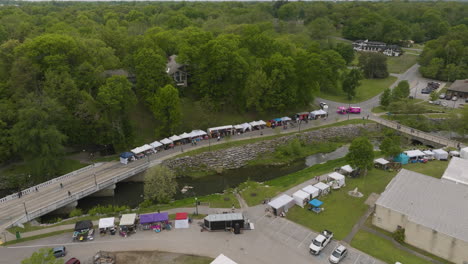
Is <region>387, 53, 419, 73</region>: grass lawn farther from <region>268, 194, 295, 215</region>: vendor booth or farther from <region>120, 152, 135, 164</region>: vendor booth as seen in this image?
<region>120, 152, 135, 164</region>: vendor booth

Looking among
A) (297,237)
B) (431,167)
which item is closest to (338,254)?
(297,237)

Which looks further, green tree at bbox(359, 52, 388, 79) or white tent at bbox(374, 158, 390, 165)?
green tree at bbox(359, 52, 388, 79)

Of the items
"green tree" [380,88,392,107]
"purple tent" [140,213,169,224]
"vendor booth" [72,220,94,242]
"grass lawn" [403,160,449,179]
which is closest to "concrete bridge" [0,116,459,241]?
"vendor booth" [72,220,94,242]

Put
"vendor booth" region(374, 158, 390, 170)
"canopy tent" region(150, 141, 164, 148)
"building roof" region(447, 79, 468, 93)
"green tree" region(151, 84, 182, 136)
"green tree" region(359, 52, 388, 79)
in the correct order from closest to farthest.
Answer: "vendor booth" region(374, 158, 390, 170)
"canopy tent" region(150, 141, 164, 148)
"green tree" region(151, 84, 182, 136)
"building roof" region(447, 79, 468, 93)
"green tree" region(359, 52, 388, 79)

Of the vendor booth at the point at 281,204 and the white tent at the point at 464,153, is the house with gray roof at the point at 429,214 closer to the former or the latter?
the vendor booth at the point at 281,204

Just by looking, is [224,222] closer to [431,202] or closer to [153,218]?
[153,218]

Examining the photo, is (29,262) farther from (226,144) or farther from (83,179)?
(226,144)

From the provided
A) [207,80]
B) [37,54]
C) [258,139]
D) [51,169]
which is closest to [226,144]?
[258,139]

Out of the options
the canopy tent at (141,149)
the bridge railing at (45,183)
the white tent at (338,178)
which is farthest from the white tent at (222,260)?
the bridge railing at (45,183)
